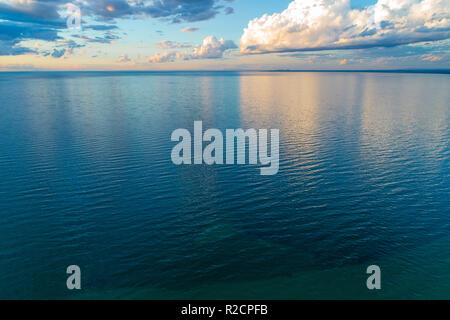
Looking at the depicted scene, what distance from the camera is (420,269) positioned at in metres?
30.0

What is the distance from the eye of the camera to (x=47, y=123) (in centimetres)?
8638

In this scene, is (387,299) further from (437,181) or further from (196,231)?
(437,181)

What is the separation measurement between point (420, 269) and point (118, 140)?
2374 inches

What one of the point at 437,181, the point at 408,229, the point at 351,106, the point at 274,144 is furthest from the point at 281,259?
the point at 351,106

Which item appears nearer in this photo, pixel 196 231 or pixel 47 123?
pixel 196 231

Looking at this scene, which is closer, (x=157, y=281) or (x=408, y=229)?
(x=157, y=281)

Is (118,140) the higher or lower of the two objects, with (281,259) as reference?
higher
